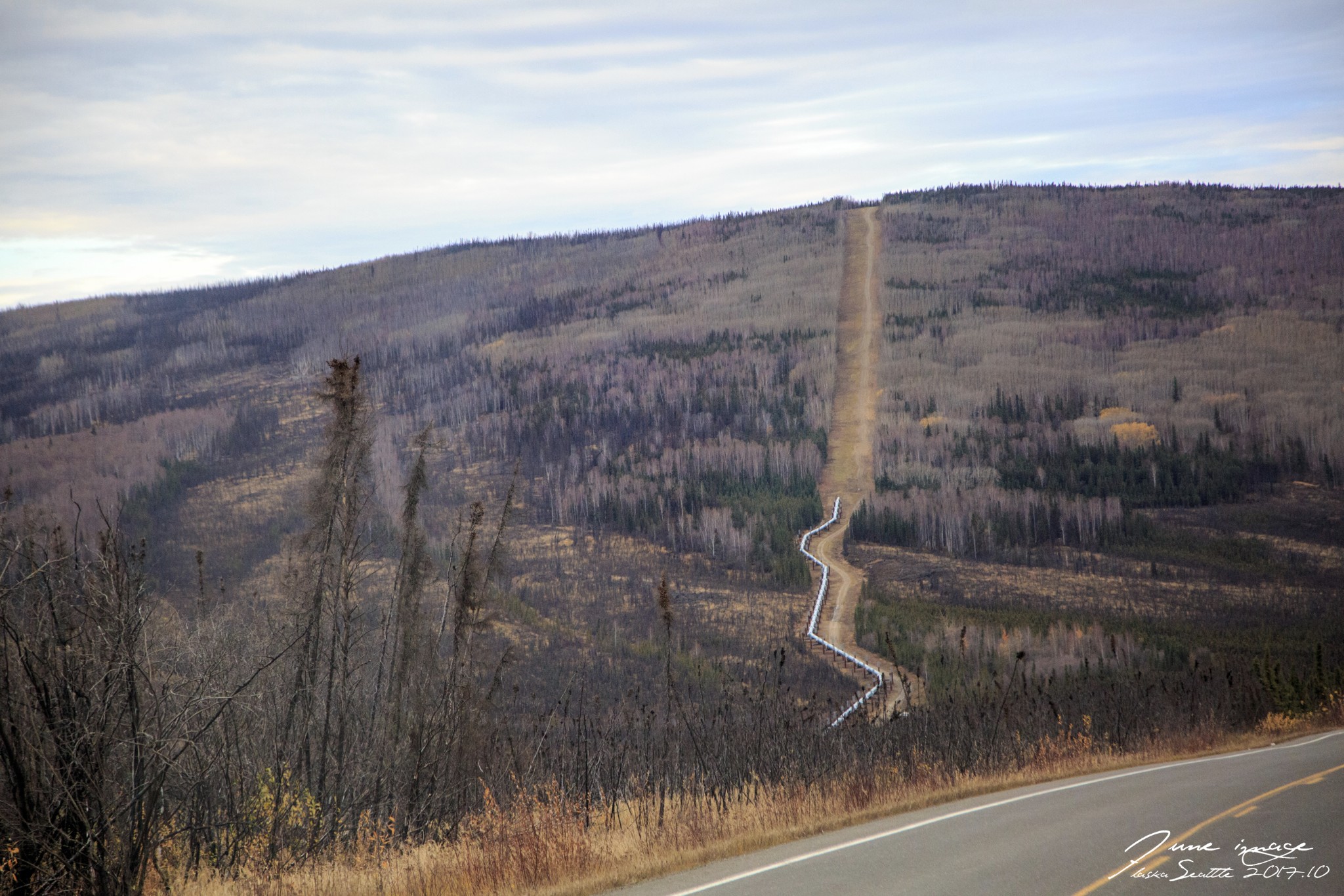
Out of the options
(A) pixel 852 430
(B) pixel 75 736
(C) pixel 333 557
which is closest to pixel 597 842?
(B) pixel 75 736

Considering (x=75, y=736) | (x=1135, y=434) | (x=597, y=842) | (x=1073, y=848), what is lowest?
(x=1135, y=434)

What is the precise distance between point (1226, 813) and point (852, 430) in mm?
75835

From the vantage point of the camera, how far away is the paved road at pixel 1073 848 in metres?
7.94

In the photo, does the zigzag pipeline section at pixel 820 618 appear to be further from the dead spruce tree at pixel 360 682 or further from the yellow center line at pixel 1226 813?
the yellow center line at pixel 1226 813

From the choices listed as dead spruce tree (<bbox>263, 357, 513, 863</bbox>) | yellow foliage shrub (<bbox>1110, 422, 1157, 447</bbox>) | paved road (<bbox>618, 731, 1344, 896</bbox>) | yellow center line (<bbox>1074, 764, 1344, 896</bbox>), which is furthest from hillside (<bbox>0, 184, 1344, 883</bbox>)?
yellow center line (<bbox>1074, 764, 1344, 896</bbox>)

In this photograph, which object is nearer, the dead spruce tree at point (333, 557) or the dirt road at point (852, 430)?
the dead spruce tree at point (333, 557)

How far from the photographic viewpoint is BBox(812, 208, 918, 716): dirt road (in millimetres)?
49219

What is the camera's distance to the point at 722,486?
7938cm

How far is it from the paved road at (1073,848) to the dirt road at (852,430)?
58.8ft

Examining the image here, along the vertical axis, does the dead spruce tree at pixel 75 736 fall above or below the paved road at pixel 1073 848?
above

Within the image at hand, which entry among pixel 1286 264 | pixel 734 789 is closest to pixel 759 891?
pixel 734 789

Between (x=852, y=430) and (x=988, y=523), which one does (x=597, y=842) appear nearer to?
(x=988, y=523)
